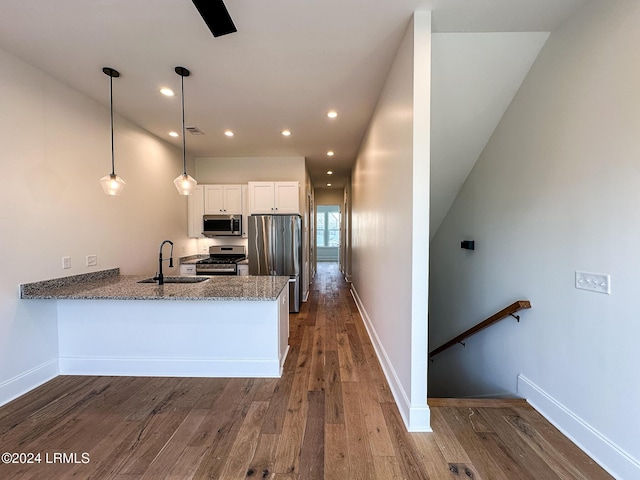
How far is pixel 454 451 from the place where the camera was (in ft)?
5.42

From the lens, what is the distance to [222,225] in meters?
4.82

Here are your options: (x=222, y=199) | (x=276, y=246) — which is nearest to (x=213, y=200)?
(x=222, y=199)

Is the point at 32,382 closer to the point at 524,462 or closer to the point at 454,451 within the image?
the point at 454,451

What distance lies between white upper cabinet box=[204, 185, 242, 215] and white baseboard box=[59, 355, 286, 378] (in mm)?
2849

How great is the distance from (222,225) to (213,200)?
50 cm

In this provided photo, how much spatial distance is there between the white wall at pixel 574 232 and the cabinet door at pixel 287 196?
2870mm

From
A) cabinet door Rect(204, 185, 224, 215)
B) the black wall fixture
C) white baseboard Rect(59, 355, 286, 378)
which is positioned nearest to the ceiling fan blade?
white baseboard Rect(59, 355, 286, 378)

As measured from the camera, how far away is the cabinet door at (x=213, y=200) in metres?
4.88

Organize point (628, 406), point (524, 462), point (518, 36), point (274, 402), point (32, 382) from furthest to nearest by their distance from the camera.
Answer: point (32, 382) < point (274, 402) < point (518, 36) < point (524, 462) < point (628, 406)

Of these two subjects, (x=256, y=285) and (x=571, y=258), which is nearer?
(x=571, y=258)

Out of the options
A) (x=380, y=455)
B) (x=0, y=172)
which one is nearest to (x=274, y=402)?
(x=380, y=455)

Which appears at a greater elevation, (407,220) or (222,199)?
(222,199)

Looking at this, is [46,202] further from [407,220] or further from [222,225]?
[407,220]

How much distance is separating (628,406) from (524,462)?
2.05 ft
